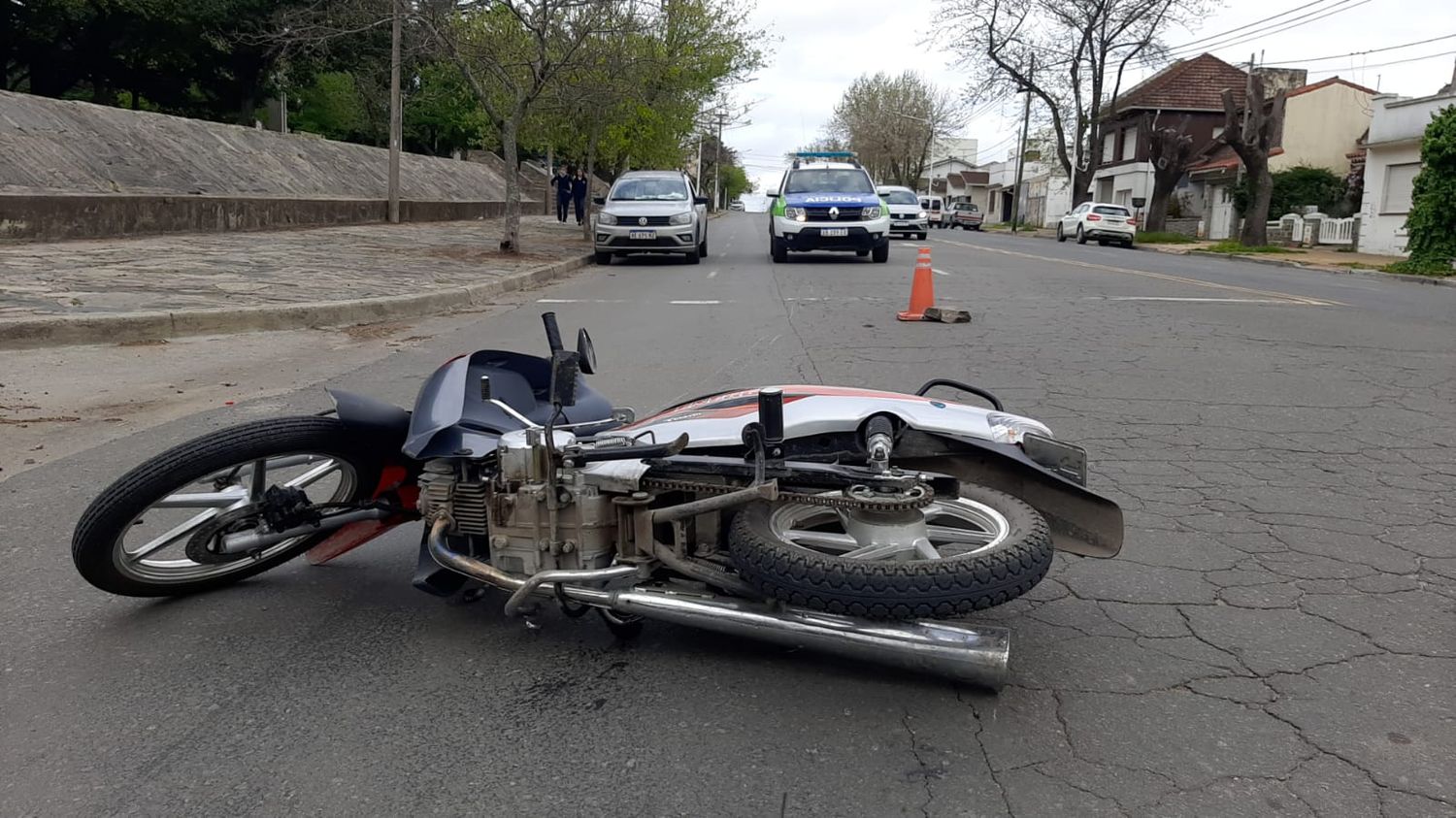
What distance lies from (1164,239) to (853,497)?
130 feet

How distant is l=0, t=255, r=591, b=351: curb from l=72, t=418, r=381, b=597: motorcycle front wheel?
233 inches

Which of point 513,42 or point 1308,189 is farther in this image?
point 1308,189

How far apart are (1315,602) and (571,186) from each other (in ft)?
97.7

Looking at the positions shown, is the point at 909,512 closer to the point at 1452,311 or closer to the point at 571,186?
the point at 1452,311

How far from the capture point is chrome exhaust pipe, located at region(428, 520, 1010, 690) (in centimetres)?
280

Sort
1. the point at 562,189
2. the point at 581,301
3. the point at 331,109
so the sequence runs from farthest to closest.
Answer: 1. the point at 331,109
2. the point at 562,189
3. the point at 581,301

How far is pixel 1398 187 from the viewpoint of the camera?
100 ft

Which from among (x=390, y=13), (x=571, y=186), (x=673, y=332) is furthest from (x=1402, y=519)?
(x=571, y=186)

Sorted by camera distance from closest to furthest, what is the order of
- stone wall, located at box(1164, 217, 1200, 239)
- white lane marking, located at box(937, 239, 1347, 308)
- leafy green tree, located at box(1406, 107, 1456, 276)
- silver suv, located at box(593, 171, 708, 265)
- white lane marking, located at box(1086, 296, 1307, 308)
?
white lane marking, located at box(1086, 296, 1307, 308) → white lane marking, located at box(937, 239, 1347, 308) → silver suv, located at box(593, 171, 708, 265) → leafy green tree, located at box(1406, 107, 1456, 276) → stone wall, located at box(1164, 217, 1200, 239)

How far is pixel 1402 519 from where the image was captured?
452cm

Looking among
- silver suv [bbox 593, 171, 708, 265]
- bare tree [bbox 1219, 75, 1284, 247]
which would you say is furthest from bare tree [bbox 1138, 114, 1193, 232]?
silver suv [bbox 593, 171, 708, 265]

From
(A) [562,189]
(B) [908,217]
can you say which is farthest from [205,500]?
(B) [908,217]

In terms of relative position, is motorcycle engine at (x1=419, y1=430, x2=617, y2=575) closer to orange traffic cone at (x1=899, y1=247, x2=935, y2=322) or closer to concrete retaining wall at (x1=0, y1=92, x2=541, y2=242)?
orange traffic cone at (x1=899, y1=247, x2=935, y2=322)

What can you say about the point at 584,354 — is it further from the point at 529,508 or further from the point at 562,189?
the point at 562,189
